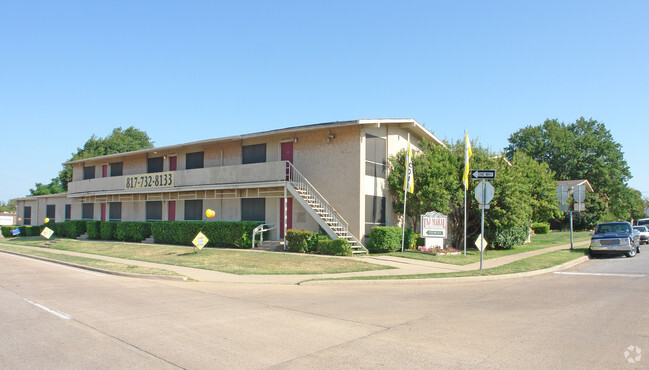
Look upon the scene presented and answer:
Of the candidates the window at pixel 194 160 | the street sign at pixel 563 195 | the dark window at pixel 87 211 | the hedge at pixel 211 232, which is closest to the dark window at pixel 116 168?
the dark window at pixel 87 211

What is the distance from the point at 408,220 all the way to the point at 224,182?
10.2 metres

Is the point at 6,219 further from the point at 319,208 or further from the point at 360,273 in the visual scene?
the point at 360,273

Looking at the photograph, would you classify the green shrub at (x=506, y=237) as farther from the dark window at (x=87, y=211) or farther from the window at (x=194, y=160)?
the dark window at (x=87, y=211)

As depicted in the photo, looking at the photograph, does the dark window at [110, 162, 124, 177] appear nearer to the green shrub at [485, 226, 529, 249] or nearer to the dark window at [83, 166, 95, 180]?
the dark window at [83, 166, 95, 180]

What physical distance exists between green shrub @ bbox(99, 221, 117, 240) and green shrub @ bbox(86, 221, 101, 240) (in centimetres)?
81

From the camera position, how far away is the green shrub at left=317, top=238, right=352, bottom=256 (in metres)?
18.7

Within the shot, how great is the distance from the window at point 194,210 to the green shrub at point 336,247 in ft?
36.6

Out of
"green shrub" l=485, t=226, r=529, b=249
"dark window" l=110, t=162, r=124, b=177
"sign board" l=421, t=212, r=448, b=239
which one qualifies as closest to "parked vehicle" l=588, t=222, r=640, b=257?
"green shrub" l=485, t=226, r=529, b=249

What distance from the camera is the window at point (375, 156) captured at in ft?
70.3

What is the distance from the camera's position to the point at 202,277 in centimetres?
1433

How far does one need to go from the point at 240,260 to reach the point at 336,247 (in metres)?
4.01

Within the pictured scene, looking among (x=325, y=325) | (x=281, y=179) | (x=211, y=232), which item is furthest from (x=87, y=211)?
(x=325, y=325)

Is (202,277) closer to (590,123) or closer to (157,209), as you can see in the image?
(157,209)

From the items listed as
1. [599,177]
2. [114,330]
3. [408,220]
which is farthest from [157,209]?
[599,177]
